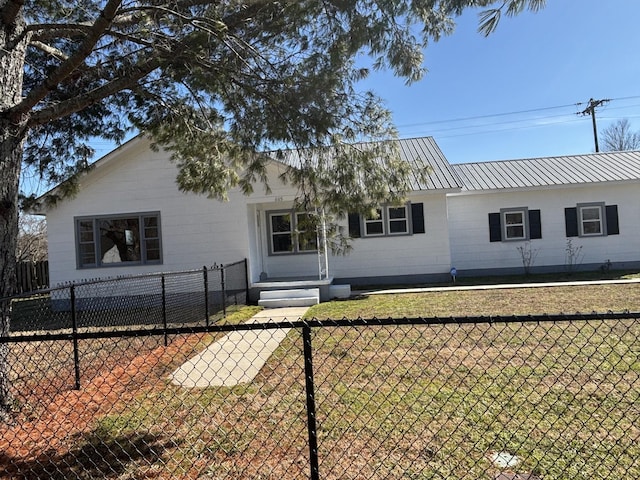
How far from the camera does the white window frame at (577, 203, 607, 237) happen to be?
580 inches

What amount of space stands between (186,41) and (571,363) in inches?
209

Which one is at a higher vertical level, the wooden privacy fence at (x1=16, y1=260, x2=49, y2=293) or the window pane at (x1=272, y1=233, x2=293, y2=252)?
the window pane at (x1=272, y1=233, x2=293, y2=252)

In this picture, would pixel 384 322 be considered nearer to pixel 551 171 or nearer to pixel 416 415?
pixel 416 415

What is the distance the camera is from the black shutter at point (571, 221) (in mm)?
14758

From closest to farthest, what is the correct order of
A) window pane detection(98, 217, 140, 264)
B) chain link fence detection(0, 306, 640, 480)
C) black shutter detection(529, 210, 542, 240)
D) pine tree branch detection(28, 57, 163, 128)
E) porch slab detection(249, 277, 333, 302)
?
1. chain link fence detection(0, 306, 640, 480)
2. pine tree branch detection(28, 57, 163, 128)
3. porch slab detection(249, 277, 333, 302)
4. window pane detection(98, 217, 140, 264)
5. black shutter detection(529, 210, 542, 240)

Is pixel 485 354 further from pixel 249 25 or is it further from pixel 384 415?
pixel 249 25

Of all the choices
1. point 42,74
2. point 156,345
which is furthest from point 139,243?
point 42,74

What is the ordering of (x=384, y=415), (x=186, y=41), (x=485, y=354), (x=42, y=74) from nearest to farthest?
(x=384, y=415)
(x=186, y=41)
(x=485, y=354)
(x=42, y=74)

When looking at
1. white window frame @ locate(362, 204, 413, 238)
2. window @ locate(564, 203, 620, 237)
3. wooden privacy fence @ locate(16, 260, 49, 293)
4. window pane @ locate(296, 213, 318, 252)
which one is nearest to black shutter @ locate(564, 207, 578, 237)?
window @ locate(564, 203, 620, 237)


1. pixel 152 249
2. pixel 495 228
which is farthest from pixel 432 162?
pixel 152 249

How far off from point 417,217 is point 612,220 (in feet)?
22.0

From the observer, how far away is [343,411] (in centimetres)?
411

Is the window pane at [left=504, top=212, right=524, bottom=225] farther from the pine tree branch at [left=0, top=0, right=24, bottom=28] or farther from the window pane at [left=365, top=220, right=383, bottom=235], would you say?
the pine tree branch at [left=0, top=0, right=24, bottom=28]

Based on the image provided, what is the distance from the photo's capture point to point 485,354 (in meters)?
5.67
